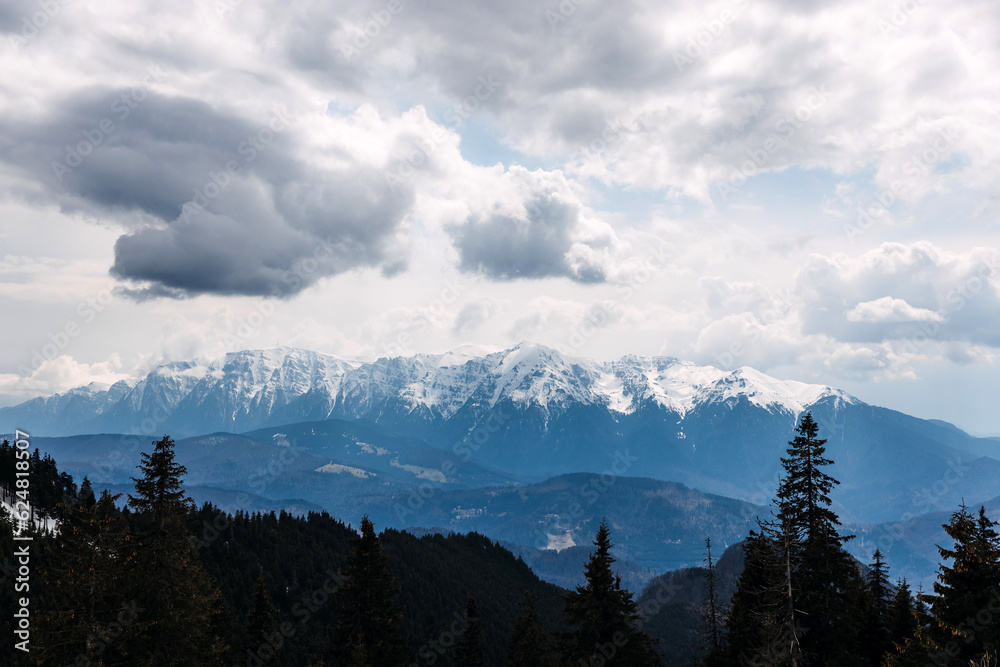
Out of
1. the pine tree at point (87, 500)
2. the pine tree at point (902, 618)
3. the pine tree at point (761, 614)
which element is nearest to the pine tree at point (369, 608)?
the pine tree at point (87, 500)

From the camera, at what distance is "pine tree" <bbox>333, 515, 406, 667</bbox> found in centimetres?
4047

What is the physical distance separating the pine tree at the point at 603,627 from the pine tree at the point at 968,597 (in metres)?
14.1

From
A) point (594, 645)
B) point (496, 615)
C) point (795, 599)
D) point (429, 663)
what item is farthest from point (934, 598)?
point (496, 615)

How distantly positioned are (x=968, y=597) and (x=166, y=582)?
36245mm

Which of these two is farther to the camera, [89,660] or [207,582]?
[207,582]

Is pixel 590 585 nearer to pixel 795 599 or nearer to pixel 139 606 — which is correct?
pixel 795 599

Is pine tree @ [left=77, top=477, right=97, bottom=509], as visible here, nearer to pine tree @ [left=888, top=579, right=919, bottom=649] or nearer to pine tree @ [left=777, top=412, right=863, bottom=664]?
pine tree @ [left=777, top=412, right=863, bottom=664]

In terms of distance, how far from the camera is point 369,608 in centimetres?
4078

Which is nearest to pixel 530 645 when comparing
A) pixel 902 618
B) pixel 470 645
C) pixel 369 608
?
pixel 470 645

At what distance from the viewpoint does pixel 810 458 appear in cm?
3509

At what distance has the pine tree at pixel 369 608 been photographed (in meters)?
40.5

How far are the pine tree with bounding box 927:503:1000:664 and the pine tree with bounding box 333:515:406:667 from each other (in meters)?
29.1

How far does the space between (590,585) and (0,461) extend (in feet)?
457

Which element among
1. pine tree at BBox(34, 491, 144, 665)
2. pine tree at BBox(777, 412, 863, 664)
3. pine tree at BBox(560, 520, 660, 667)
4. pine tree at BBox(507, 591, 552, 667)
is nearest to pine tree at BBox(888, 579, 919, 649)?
pine tree at BBox(777, 412, 863, 664)
